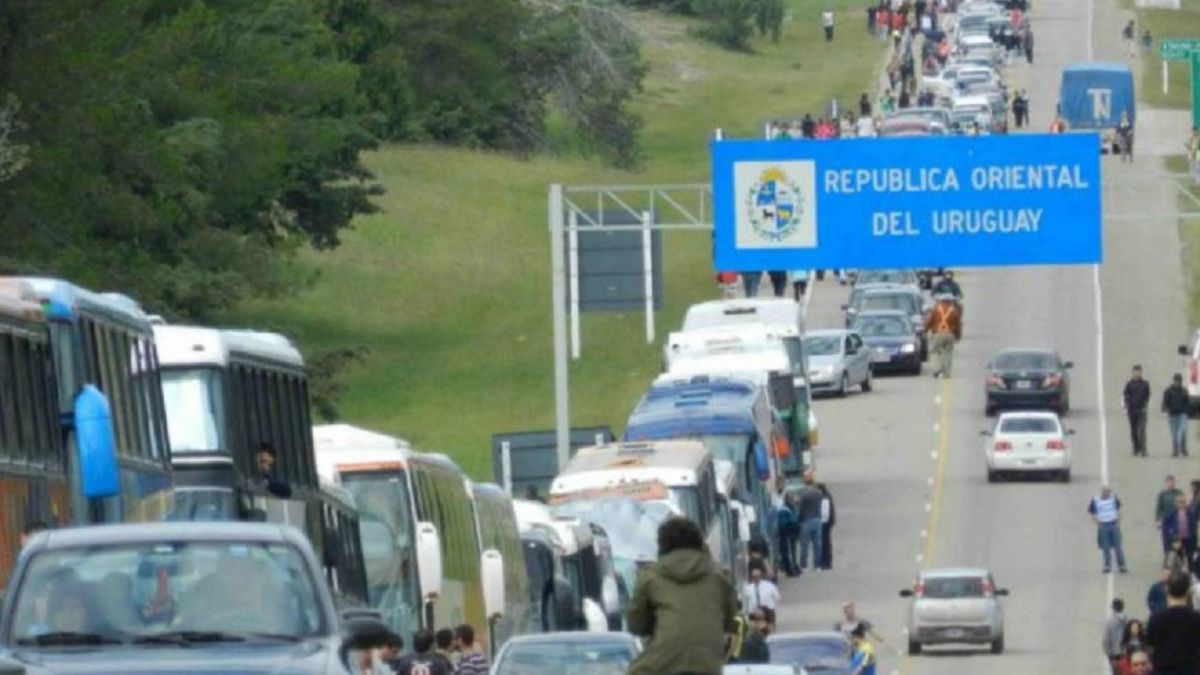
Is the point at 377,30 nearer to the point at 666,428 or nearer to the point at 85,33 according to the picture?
the point at 85,33

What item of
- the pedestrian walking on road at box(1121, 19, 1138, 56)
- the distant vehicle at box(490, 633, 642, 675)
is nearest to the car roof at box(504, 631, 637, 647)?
the distant vehicle at box(490, 633, 642, 675)

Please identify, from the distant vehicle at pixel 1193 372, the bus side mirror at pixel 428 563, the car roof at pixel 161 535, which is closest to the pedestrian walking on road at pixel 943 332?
the distant vehicle at pixel 1193 372

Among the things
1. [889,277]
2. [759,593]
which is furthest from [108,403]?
[889,277]

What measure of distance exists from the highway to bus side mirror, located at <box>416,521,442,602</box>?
49.9ft

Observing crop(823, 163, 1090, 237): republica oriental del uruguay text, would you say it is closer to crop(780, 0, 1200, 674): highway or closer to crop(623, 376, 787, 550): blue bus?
crop(780, 0, 1200, 674): highway

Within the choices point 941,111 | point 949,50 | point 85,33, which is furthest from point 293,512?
point 949,50

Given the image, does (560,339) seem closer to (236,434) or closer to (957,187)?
(957,187)

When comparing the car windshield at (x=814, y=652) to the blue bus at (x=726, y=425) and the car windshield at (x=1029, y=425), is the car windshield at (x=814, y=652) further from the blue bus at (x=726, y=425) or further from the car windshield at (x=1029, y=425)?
the car windshield at (x=1029, y=425)

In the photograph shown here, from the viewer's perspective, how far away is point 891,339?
244 ft

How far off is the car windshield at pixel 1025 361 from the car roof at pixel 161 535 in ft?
172

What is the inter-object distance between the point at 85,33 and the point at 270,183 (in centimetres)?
1486

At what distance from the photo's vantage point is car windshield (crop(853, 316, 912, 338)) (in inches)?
2901

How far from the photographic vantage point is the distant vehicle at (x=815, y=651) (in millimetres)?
35594

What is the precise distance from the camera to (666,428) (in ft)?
164
